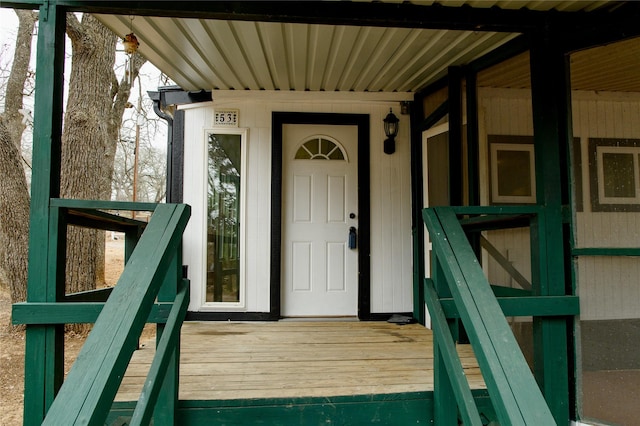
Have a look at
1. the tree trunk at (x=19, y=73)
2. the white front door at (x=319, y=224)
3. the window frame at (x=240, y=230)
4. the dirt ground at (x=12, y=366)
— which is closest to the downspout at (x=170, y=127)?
the window frame at (x=240, y=230)

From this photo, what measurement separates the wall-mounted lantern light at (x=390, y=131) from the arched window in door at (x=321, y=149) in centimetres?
45

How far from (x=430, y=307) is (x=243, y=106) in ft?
9.57

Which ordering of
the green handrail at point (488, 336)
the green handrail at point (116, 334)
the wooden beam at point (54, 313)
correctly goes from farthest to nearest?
the wooden beam at point (54, 313) → the green handrail at point (488, 336) → the green handrail at point (116, 334)

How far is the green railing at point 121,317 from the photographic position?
46.1 inches

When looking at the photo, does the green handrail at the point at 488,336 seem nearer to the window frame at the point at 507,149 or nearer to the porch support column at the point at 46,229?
the window frame at the point at 507,149

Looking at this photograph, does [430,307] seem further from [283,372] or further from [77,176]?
[77,176]

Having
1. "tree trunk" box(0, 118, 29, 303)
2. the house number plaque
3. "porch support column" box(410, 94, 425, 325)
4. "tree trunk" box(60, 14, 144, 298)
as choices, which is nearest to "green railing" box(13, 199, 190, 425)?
the house number plaque

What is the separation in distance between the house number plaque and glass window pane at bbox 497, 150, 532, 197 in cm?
248

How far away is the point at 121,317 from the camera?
4.47 ft

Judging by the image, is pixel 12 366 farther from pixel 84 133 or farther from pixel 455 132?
pixel 455 132

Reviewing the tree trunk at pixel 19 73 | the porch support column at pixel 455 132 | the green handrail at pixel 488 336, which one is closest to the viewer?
the green handrail at pixel 488 336

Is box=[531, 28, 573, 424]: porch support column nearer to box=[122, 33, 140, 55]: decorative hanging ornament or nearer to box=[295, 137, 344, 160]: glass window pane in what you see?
box=[295, 137, 344, 160]: glass window pane

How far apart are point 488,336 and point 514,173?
1.71 m

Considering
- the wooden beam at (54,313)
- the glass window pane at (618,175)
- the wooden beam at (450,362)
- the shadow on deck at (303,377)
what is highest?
the glass window pane at (618,175)
